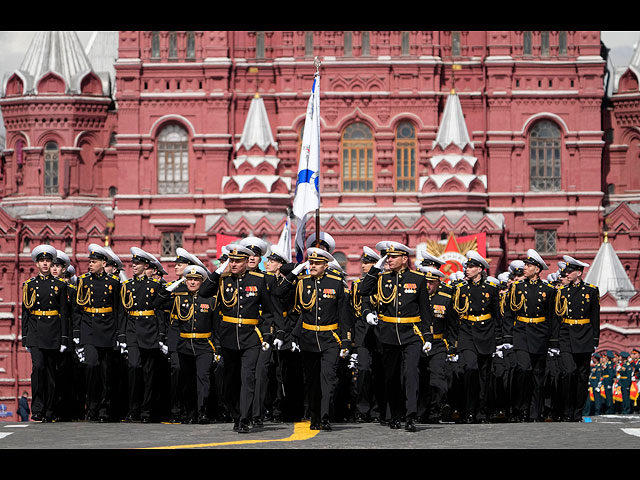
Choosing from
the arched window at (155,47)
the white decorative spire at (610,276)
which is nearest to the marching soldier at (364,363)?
the white decorative spire at (610,276)

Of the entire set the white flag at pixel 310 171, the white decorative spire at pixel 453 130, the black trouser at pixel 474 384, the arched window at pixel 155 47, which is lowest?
the black trouser at pixel 474 384

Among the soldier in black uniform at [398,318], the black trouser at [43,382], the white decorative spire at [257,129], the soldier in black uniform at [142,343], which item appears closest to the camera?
the soldier in black uniform at [398,318]

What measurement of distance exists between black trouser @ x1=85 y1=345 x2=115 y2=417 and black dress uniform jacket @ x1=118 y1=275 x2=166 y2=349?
355 mm

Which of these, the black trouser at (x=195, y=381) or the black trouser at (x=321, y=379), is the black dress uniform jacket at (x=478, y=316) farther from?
the black trouser at (x=195, y=381)

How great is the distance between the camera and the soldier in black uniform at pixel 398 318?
15938 millimetres

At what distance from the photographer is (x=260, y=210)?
45.2 metres

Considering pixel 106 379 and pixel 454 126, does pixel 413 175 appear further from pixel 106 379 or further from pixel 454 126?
pixel 106 379

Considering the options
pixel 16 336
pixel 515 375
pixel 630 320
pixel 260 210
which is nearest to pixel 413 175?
pixel 260 210

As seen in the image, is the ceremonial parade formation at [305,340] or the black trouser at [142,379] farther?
the black trouser at [142,379]

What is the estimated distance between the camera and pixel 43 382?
1767 centimetres

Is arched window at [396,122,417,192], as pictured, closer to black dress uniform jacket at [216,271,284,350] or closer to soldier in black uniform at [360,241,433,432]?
soldier in black uniform at [360,241,433,432]

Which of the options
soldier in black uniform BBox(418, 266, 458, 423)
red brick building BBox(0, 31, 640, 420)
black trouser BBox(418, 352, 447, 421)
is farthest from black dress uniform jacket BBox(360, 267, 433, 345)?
red brick building BBox(0, 31, 640, 420)

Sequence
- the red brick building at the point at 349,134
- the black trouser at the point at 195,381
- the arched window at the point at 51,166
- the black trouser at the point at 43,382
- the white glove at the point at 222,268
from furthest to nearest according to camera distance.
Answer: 1. the arched window at the point at 51,166
2. the red brick building at the point at 349,134
3. the black trouser at the point at 43,382
4. the black trouser at the point at 195,381
5. the white glove at the point at 222,268

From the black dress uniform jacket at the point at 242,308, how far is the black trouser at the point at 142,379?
2.06 metres
